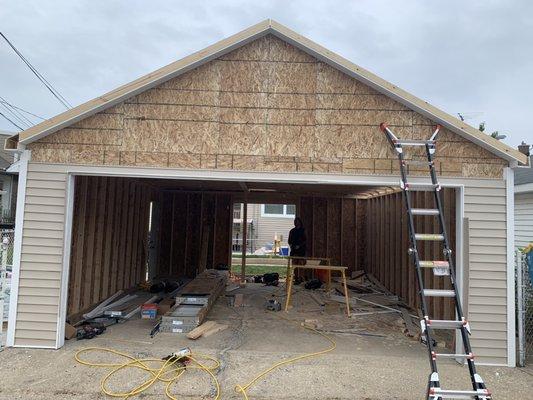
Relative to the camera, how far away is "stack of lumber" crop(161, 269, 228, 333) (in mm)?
6520

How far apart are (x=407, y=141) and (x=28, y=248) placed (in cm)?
570

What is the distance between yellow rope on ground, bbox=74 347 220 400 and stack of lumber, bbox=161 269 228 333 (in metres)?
1.19

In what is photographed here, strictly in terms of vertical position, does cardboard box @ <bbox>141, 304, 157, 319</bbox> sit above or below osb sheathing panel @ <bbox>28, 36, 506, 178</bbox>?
below

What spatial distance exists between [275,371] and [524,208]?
8488mm

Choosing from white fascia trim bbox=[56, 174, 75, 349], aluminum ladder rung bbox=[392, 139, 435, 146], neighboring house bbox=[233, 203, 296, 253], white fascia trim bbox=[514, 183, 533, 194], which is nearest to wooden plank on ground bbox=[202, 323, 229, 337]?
white fascia trim bbox=[56, 174, 75, 349]

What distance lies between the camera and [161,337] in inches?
247

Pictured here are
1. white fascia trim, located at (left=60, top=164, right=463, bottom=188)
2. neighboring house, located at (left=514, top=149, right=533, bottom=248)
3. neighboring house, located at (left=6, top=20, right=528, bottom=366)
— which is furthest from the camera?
neighboring house, located at (left=514, top=149, right=533, bottom=248)

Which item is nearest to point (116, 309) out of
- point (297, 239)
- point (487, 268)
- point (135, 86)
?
point (135, 86)

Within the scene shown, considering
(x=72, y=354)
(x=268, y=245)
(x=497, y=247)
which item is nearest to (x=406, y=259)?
(x=497, y=247)

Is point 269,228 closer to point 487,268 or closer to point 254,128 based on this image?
point 254,128

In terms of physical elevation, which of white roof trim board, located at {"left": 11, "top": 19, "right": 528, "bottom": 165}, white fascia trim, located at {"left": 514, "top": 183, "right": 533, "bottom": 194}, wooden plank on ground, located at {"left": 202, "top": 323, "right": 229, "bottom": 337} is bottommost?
wooden plank on ground, located at {"left": 202, "top": 323, "right": 229, "bottom": 337}

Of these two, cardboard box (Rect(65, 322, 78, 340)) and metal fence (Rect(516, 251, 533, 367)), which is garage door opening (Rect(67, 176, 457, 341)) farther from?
metal fence (Rect(516, 251, 533, 367))

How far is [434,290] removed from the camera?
4461mm

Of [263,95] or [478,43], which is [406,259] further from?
[478,43]
